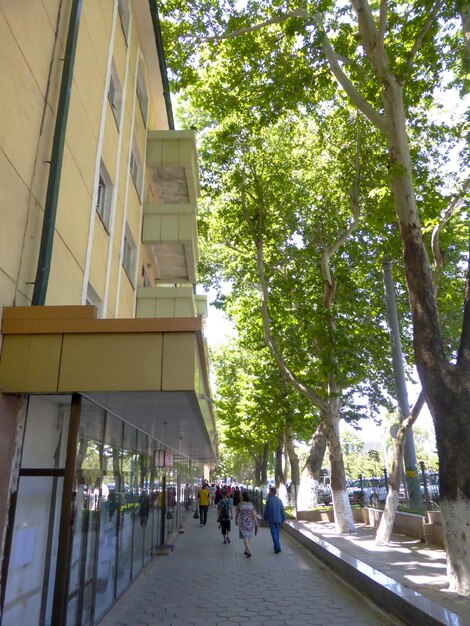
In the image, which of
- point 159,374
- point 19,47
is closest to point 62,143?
point 19,47

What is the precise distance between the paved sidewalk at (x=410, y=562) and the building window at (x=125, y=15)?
12775 mm

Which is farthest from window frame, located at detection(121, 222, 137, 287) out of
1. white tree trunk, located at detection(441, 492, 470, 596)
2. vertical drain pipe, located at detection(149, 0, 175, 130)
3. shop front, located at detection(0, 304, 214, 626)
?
white tree trunk, located at detection(441, 492, 470, 596)

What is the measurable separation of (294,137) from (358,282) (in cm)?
606

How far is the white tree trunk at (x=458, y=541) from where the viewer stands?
6.41m

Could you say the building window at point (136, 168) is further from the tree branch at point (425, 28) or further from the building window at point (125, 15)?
the tree branch at point (425, 28)

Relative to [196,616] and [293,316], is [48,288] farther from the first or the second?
[293,316]

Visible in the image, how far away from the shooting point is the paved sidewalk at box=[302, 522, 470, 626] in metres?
6.33

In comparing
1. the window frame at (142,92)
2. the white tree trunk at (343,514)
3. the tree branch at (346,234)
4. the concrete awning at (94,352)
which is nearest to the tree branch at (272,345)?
the tree branch at (346,234)

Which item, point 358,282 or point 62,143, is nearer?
point 62,143

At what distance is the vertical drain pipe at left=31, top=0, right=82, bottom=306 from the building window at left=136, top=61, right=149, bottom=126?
22.7ft

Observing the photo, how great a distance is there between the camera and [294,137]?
17672 mm

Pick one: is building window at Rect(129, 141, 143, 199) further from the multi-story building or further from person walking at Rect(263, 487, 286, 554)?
person walking at Rect(263, 487, 286, 554)

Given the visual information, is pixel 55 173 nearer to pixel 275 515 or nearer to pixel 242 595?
pixel 242 595

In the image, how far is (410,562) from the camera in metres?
9.54
